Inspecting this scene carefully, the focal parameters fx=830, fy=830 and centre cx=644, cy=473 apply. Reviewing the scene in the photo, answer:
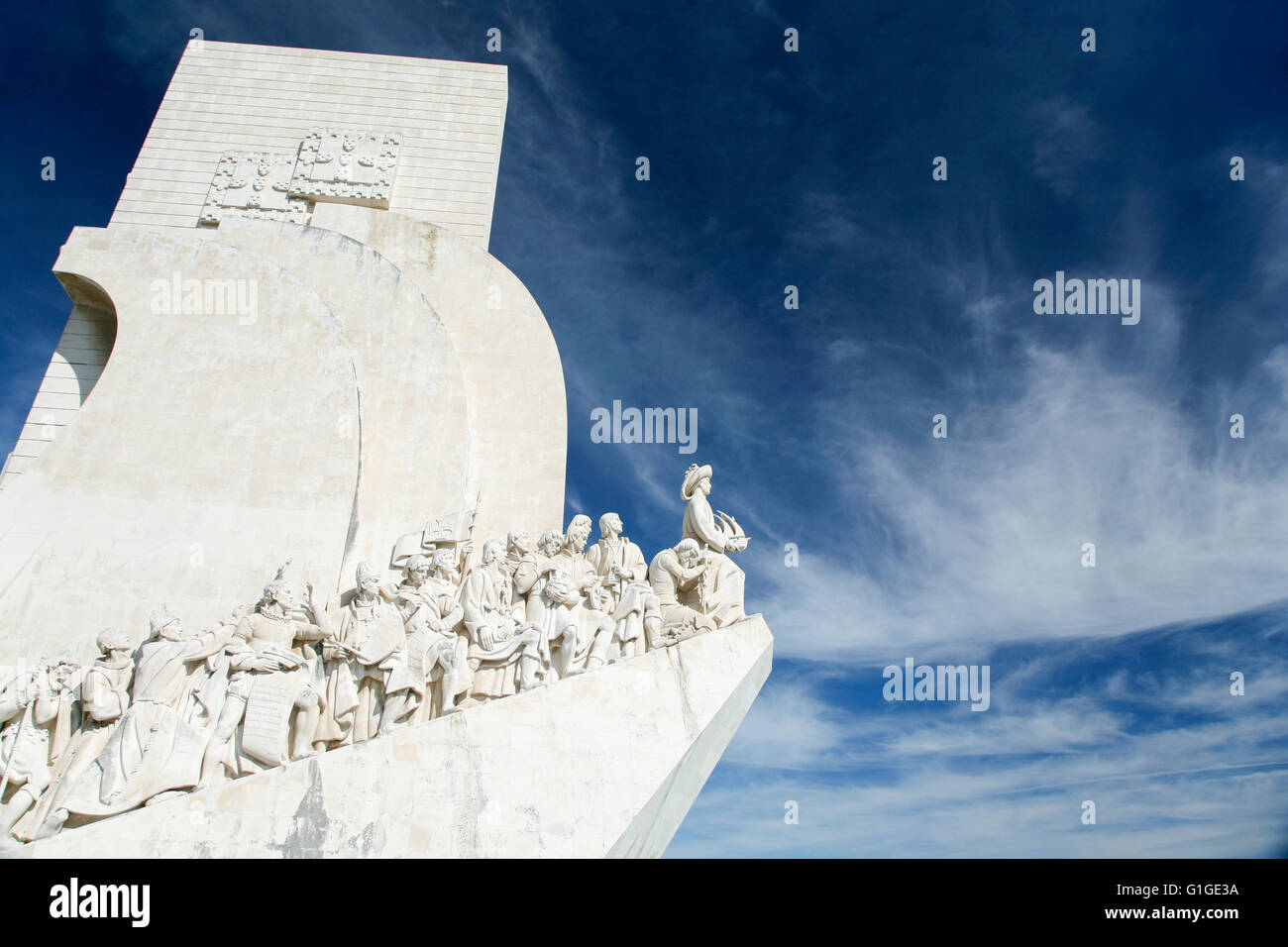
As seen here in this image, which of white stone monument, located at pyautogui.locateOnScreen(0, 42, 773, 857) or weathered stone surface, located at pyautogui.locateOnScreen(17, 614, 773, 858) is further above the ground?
white stone monument, located at pyautogui.locateOnScreen(0, 42, 773, 857)

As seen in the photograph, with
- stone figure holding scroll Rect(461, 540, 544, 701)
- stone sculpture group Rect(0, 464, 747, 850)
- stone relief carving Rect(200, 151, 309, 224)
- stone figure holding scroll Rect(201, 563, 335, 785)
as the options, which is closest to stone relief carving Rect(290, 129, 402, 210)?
stone relief carving Rect(200, 151, 309, 224)

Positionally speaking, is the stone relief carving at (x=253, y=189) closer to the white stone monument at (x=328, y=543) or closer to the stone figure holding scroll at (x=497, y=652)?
the white stone monument at (x=328, y=543)

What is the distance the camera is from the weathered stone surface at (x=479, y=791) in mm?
5191

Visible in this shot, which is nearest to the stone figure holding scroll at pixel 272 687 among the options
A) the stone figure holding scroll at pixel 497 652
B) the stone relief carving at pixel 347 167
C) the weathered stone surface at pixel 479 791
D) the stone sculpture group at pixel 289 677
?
the stone sculpture group at pixel 289 677

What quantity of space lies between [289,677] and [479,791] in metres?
1.85

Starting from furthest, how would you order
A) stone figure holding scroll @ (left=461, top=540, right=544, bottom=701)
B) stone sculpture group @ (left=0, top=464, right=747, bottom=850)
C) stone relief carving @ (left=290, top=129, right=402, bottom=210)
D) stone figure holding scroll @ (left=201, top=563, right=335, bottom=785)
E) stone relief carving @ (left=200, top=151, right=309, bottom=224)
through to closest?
stone relief carving @ (left=290, top=129, right=402, bottom=210) < stone relief carving @ (left=200, top=151, right=309, bottom=224) < stone figure holding scroll @ (left=461, top=540, right=544, bottom=701) < stone figure holding scroll @ (left=201, top=563, right=335, bottom=785) < stone sculpture group @ (left=0, top=464, right=747, bottom=850)

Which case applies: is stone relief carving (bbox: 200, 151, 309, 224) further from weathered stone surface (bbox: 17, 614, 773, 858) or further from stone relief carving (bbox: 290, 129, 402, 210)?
weathered stone surface (bbox: 17, 614, 773, 858)

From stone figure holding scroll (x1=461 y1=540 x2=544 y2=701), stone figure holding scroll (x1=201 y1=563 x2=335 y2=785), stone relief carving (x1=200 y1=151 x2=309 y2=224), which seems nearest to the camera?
stone figure holding scroll (x1=201 y1=563 x2=335 y2=785)

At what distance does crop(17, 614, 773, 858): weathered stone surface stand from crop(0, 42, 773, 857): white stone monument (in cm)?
2

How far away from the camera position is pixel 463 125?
12.7 metres

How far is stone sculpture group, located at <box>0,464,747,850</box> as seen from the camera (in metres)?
5.79
